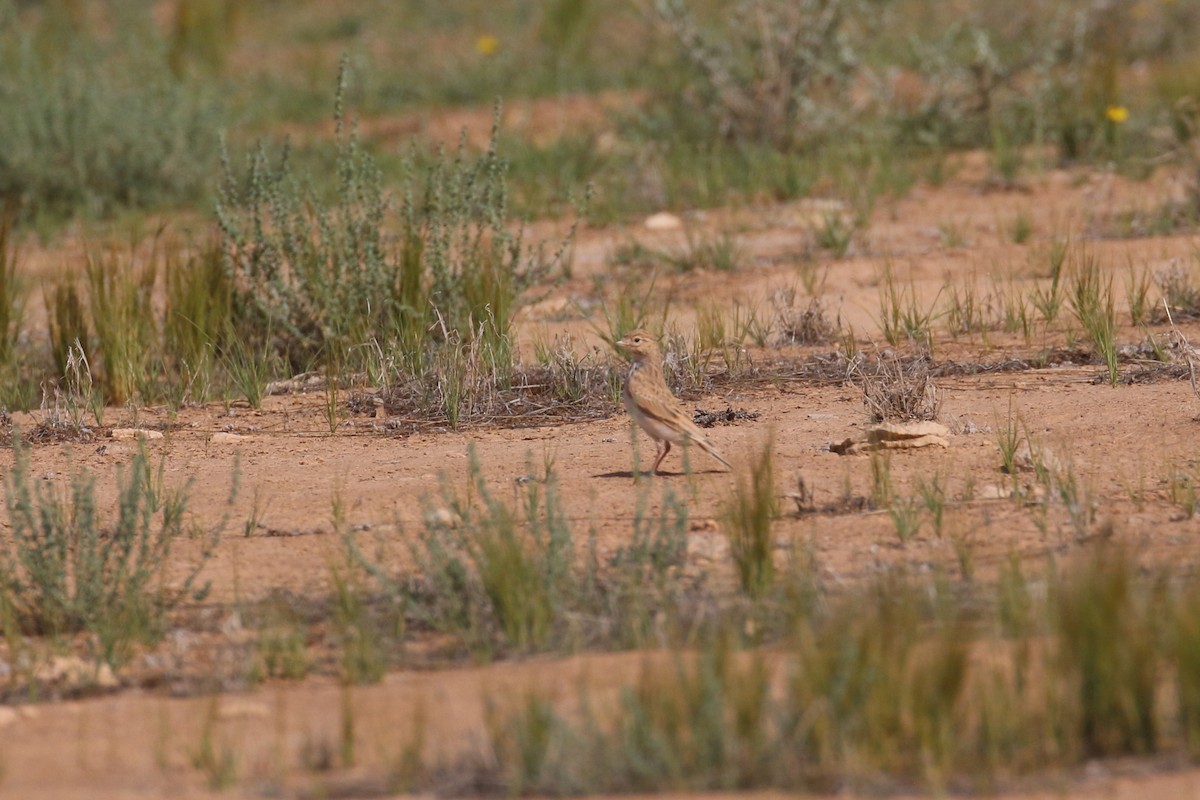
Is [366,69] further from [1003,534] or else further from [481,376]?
[1003,534]

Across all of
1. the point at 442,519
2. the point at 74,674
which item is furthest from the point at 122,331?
the point at 74,674

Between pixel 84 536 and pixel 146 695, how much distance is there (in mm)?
692

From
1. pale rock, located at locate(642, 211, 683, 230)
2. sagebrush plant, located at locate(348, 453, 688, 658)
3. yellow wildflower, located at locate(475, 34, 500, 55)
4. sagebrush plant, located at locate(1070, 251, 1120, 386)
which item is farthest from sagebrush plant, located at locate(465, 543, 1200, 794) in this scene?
yellow wildflower, located at locate(475, 34, 500, 55)

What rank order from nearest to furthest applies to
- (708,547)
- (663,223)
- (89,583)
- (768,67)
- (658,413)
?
(89,583) < (708,547) < (658,413) < (663,223) < (768,67)

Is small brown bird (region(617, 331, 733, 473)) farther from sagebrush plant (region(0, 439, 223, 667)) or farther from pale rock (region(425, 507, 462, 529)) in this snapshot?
sagebrush plant (region(0, 439, 223, 667))

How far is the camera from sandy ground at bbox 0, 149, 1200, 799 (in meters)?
3.63

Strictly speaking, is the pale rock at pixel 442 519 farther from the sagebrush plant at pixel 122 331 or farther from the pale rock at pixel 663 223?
the pale rock at pixel 663 223

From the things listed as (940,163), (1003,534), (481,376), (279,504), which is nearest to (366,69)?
(940,163)

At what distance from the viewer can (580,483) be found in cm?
548

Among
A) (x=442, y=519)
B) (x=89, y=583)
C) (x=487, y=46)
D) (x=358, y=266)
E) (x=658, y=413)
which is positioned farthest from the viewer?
(x=487, y=46)

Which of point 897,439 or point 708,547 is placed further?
point 897,439

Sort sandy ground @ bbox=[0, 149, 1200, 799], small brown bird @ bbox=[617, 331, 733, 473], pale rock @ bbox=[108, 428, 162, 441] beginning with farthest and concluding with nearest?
pale rock @ bbox=[108, 428, 162, 441]
small brown bird @ bbox=[617, 331, 733, 473]
sandy ground @ bbox=[0, 149, 1200, 799]

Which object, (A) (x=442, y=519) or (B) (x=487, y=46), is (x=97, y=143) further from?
(A) (x=442, y=519)

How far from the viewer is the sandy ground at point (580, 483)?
3627 millimetres
